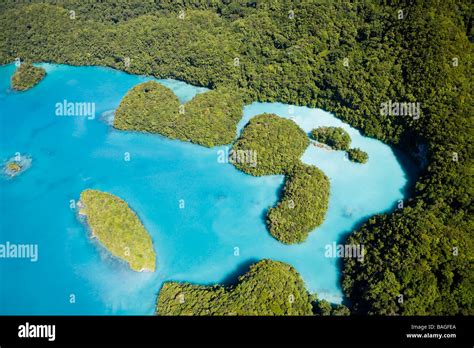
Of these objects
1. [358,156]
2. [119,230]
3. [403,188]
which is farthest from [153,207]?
[403,188]

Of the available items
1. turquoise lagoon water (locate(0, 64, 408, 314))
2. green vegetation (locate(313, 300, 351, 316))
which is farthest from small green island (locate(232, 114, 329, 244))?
green vegetation (locate(313, 300, 351, 316))

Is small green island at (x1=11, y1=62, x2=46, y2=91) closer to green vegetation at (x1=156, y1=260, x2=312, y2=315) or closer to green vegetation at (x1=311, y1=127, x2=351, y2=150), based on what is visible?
green vegetation at (x1=156, y1=260, x2=312, y2=315)

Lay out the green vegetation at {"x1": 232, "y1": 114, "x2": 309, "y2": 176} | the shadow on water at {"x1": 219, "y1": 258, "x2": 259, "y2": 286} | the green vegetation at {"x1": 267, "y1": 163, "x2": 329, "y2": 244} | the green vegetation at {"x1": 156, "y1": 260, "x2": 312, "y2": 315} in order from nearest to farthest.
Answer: the green vegetation at {"x1": 156, "y1": 260, "x2": 312, "y2": 315} < the shadow on water at {"x1": 219, "y1": 258, "x2": 259, "y2": 286} < the green vegetation at {"x1": 267, "y1": 163, "x2": 329, "y2": 244} < the green vegetation at {"x1": 232, "y1": 114, "x2": 309, "y2": 176}

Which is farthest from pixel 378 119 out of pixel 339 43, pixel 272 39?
pixel 272 39

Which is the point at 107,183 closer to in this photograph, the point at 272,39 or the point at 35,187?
the point at 35,187

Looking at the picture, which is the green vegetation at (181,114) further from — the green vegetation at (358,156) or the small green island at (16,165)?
the green vegetation at (358,156)

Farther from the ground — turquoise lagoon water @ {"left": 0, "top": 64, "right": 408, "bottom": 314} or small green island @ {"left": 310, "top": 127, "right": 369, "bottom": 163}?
small green island @ {"left": 310, "top": 127, "right": 369, "bottom": 163}
